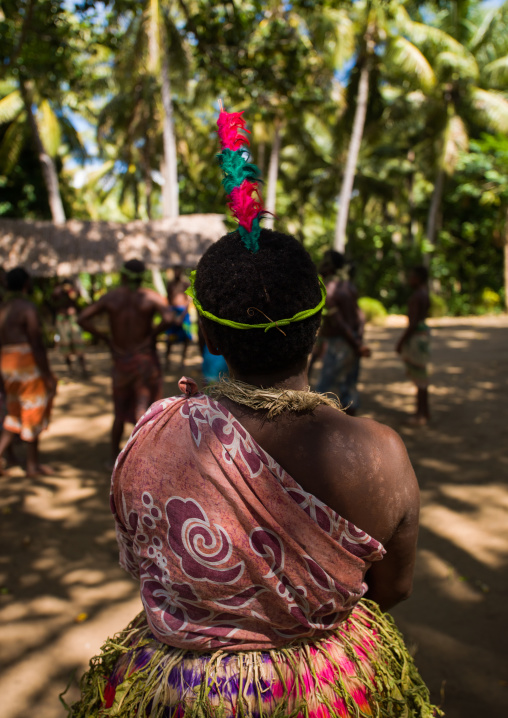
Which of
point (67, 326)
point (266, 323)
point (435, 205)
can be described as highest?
point (435, 205)

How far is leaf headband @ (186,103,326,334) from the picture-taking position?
1251mm

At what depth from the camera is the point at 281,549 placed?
119cm

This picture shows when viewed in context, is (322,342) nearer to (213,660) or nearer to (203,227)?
(213,660)

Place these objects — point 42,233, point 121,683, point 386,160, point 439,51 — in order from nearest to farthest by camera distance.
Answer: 1. point 121,683
2. point 42,233
3. point 439,51
4. point 386,160

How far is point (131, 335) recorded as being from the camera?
4.89 meters

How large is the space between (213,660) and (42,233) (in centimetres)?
→ 1162

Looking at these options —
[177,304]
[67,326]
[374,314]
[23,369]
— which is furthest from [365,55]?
[23,369]

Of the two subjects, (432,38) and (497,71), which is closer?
(432,38)

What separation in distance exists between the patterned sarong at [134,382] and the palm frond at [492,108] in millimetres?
18567

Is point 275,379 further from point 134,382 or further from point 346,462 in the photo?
point 134,382

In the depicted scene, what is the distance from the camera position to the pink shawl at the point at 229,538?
1.18 meters

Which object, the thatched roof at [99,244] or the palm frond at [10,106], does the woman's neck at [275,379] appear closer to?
the thatched roof at [99,244]

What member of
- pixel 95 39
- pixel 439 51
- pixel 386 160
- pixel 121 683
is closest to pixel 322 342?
pixel 121 683

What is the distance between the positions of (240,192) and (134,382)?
151 inches
